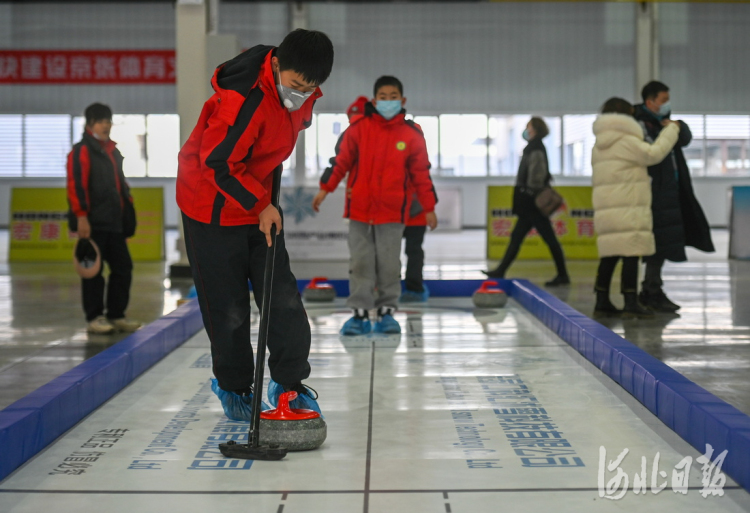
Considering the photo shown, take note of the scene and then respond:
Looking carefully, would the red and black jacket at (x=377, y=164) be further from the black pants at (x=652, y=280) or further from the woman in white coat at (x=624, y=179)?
the black pants at (x=652, y=280)

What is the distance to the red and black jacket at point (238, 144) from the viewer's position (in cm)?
254

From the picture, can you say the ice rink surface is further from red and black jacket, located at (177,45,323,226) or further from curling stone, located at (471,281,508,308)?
curling stone, located at (471,281,508,308)

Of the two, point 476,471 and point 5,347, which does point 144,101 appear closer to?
point 5,347

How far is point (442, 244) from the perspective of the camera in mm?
13703

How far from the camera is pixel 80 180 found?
15.2 feet

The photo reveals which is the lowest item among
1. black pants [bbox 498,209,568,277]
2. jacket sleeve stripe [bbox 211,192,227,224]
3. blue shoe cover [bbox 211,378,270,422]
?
blue shoe cover [bbox 211,378,270,422]

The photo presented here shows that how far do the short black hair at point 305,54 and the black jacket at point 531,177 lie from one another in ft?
17.4

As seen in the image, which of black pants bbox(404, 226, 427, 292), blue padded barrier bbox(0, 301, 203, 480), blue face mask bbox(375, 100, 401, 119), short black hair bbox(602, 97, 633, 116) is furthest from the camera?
black pants bbox(404, 226, 427, 292)

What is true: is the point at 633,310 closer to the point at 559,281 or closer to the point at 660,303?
the point at 660,303

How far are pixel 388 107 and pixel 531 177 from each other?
11.2 feet

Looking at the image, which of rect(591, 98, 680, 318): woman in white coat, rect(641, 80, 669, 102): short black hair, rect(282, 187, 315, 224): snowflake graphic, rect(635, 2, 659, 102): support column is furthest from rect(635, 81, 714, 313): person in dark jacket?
rect(635, 2, 659, 102): support column

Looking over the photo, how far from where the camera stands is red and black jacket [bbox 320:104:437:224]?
455cm

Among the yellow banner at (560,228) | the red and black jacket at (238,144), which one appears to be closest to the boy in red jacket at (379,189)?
the red and black jacket at (238,144)

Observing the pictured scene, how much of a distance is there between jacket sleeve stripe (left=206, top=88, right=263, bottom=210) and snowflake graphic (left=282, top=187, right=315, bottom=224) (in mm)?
7224
